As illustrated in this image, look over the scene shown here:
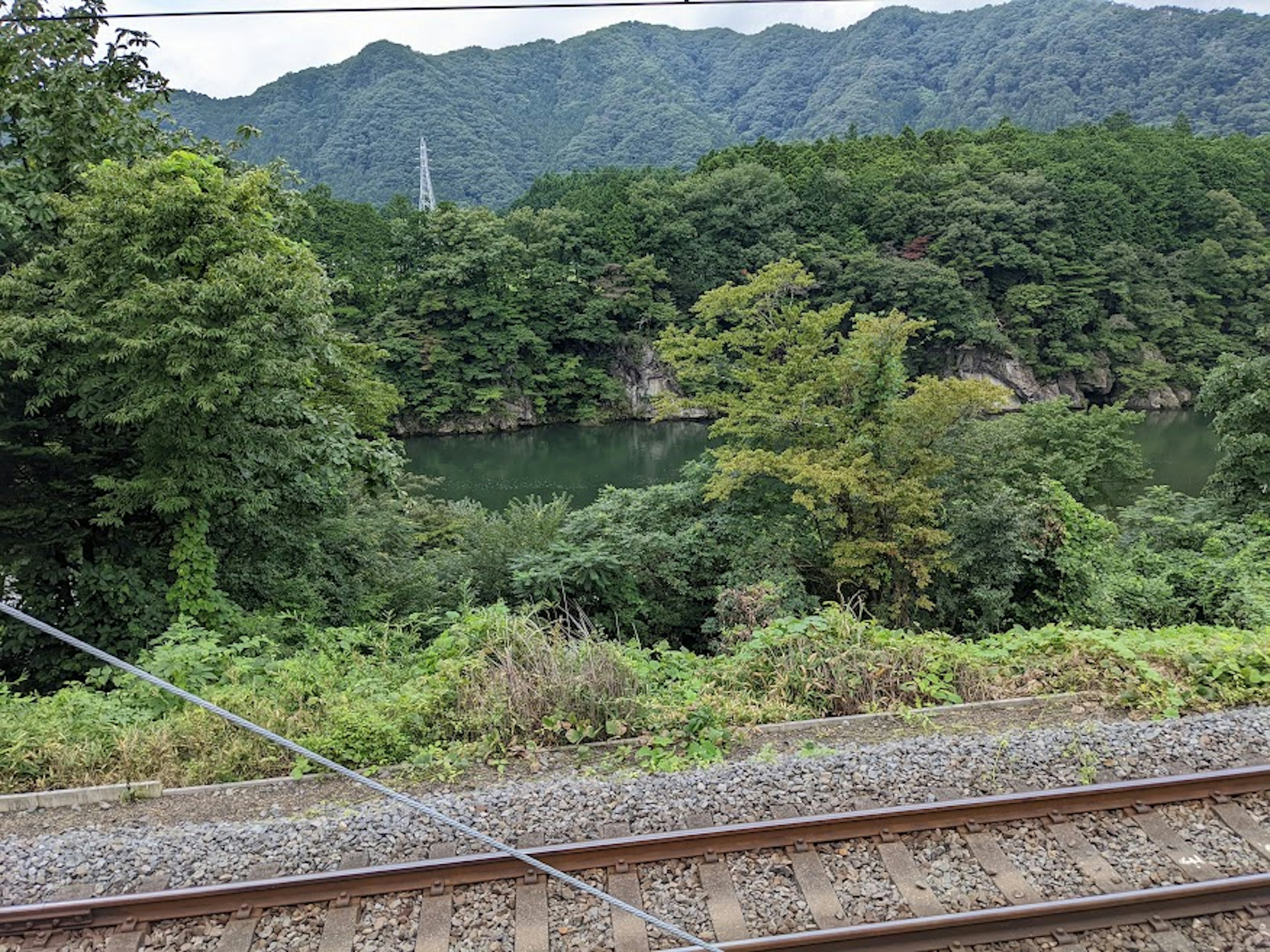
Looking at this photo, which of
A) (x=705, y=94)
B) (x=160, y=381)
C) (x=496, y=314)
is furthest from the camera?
(x=705, y=94)

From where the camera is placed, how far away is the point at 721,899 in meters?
3.45

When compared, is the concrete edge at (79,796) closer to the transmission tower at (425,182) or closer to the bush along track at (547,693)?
the bush along track at (547,693)

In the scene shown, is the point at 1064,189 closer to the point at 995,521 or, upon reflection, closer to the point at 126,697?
the point at 995,521

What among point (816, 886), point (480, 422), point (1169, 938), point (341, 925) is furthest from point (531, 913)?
point (480, 422)

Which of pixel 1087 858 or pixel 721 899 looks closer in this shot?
pixel 721 899

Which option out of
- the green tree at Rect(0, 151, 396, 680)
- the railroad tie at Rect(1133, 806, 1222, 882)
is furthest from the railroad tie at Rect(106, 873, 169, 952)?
the railroad tie at Rect(1133, 806, 1222, 882)

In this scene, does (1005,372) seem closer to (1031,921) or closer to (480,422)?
(480,422)

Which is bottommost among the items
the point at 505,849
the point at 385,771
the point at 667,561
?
the point at 667,561

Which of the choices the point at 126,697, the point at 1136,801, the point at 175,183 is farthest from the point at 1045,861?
the point at 175,183

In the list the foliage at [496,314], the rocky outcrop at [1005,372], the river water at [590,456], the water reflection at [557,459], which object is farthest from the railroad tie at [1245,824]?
the rocky outcrop at [1005,372]

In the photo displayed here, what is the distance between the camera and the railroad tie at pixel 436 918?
3273 millimetres

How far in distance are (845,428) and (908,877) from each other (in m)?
7.92

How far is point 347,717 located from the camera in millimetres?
4738

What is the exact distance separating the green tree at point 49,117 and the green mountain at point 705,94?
66.3m
